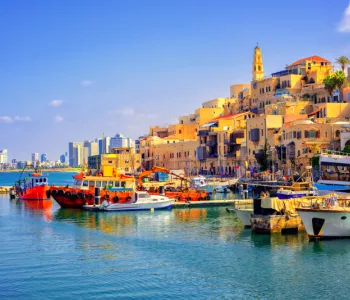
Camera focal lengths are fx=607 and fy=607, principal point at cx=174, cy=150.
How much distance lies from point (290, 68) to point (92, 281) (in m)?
84.4

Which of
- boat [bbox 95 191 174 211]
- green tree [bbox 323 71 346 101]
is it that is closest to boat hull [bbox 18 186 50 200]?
boat [bbox 95 191 174 211]

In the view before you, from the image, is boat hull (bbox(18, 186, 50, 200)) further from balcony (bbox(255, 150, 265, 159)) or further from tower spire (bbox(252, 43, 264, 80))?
tower spire (bbox(252, 43, 264, 80))

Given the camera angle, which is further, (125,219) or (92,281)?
(125,219)

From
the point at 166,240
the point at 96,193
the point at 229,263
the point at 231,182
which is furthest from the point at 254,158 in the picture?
the point at 229,263

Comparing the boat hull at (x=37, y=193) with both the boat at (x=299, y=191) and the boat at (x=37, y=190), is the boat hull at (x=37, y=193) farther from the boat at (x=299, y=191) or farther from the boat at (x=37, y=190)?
the boat at (x=299, y=191)

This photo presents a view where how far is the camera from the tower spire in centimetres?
11412

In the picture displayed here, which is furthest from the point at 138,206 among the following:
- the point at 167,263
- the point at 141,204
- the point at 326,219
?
the point at 167,263

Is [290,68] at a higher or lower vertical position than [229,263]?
higher

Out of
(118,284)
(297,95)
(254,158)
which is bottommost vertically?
(118,284)

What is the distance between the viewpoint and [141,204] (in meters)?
52.5

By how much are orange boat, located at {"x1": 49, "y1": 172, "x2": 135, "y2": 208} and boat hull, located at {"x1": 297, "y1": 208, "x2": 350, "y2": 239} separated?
25.3m

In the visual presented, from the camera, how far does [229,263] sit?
27625mm

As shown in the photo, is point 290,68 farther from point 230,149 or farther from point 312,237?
point 312,237

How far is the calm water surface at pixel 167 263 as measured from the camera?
22953 mm
